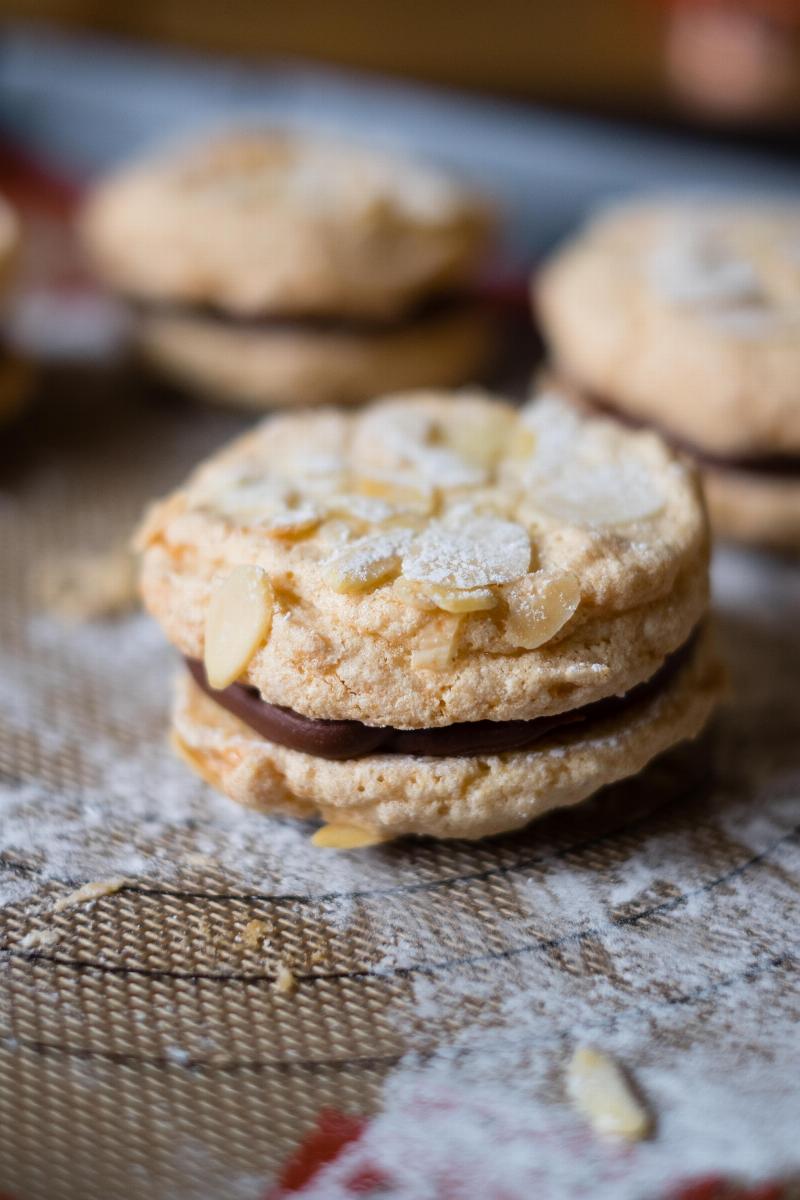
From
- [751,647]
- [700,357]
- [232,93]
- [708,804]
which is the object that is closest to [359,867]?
[708,804]

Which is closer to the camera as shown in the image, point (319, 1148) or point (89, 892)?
point (319, 1148)

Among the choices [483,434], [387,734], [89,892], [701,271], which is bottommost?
[89,892]

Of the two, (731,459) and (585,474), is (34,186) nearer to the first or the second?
(731,459)

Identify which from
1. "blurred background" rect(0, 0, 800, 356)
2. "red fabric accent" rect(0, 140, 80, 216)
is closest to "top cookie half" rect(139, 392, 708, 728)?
"blurred background" rect(0, 0, 800, 356)

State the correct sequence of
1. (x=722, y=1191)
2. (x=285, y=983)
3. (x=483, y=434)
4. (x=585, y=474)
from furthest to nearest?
(x=483, y=434)
(x=585, y=474)
(x=285, y=983)
(x=722, y=1191)

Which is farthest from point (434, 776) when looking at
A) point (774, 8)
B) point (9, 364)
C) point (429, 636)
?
point (774, 8)

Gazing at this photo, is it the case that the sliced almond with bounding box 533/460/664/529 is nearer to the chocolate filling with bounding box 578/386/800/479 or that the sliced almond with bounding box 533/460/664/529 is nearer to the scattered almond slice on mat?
the chocolate filling with bounding box 578/386/800/479

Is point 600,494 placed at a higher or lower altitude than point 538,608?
higher

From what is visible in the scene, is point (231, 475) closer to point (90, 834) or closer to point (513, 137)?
point (90, 834)
